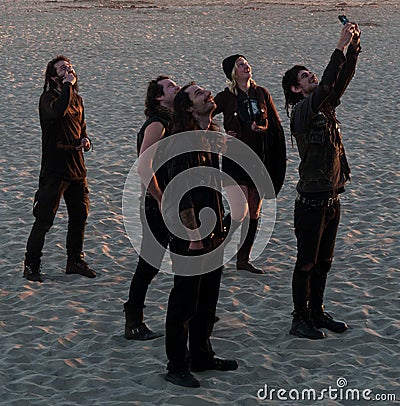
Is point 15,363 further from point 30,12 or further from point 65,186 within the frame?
point 30,12

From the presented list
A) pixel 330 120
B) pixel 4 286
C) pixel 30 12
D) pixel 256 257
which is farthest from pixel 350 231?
pixel 30 12

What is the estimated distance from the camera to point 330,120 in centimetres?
583

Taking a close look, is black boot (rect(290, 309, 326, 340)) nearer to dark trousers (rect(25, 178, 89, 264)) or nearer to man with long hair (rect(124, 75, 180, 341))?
man with long hair (rect(124, 75, 180, 341))

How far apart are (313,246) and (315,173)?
0.51 metres

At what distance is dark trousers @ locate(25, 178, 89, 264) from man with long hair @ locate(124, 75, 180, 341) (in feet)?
4.51

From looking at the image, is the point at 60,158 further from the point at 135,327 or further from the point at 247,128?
the point at 135,327

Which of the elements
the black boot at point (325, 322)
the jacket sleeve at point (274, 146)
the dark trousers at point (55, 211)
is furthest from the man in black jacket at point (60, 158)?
the black boot at point (325, 322)

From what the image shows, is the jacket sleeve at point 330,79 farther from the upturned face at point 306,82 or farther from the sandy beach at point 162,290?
the sandy beach at point 162,290

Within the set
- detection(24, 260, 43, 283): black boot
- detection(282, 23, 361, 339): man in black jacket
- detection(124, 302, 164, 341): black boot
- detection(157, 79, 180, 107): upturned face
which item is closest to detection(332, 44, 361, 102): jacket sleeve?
detection(282, 23, 361, 339): man in black jacket

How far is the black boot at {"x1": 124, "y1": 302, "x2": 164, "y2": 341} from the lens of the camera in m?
6.14

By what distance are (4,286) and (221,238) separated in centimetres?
262

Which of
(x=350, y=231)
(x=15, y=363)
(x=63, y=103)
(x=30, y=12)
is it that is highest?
(x=30, y=12)

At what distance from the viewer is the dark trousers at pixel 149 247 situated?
5.88 m

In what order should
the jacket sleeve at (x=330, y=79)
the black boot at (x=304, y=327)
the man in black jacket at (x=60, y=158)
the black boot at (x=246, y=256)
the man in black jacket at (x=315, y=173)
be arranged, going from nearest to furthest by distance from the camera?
the jacket sleeve at (x=330, y=79) < the man in black jacket at (x=315, y=173) < the black boot at (x=304, y=327) < the man in black jacket at (x=60, y=158) < the black boot at (x=246, y=256)
